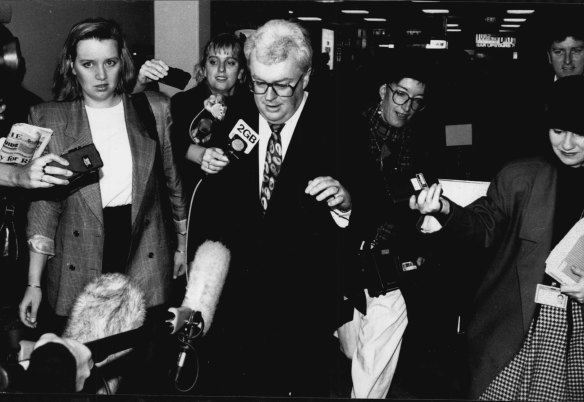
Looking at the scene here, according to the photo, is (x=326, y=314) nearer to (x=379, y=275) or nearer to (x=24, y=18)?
(x=379, y=275)

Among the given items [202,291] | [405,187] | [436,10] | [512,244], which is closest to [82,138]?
[202,291]

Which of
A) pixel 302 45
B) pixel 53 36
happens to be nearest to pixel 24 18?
pixel 53 36

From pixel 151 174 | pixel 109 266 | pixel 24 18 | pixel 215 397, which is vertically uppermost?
pixel 24 18

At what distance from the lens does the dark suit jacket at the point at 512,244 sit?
239 cm

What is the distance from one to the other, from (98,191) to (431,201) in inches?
48.3

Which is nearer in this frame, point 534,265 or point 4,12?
point 534,265

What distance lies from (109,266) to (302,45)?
3.72 feet

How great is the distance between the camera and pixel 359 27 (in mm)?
4191

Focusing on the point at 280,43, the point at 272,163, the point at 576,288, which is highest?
the point at 280,43

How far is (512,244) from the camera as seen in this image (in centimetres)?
243

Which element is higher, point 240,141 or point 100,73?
point 100,73

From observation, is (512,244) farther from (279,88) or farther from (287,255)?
(279,88)

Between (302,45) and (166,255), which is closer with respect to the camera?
(302,45)

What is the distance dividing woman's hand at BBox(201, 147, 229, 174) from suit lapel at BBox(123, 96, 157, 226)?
0.23 metres
